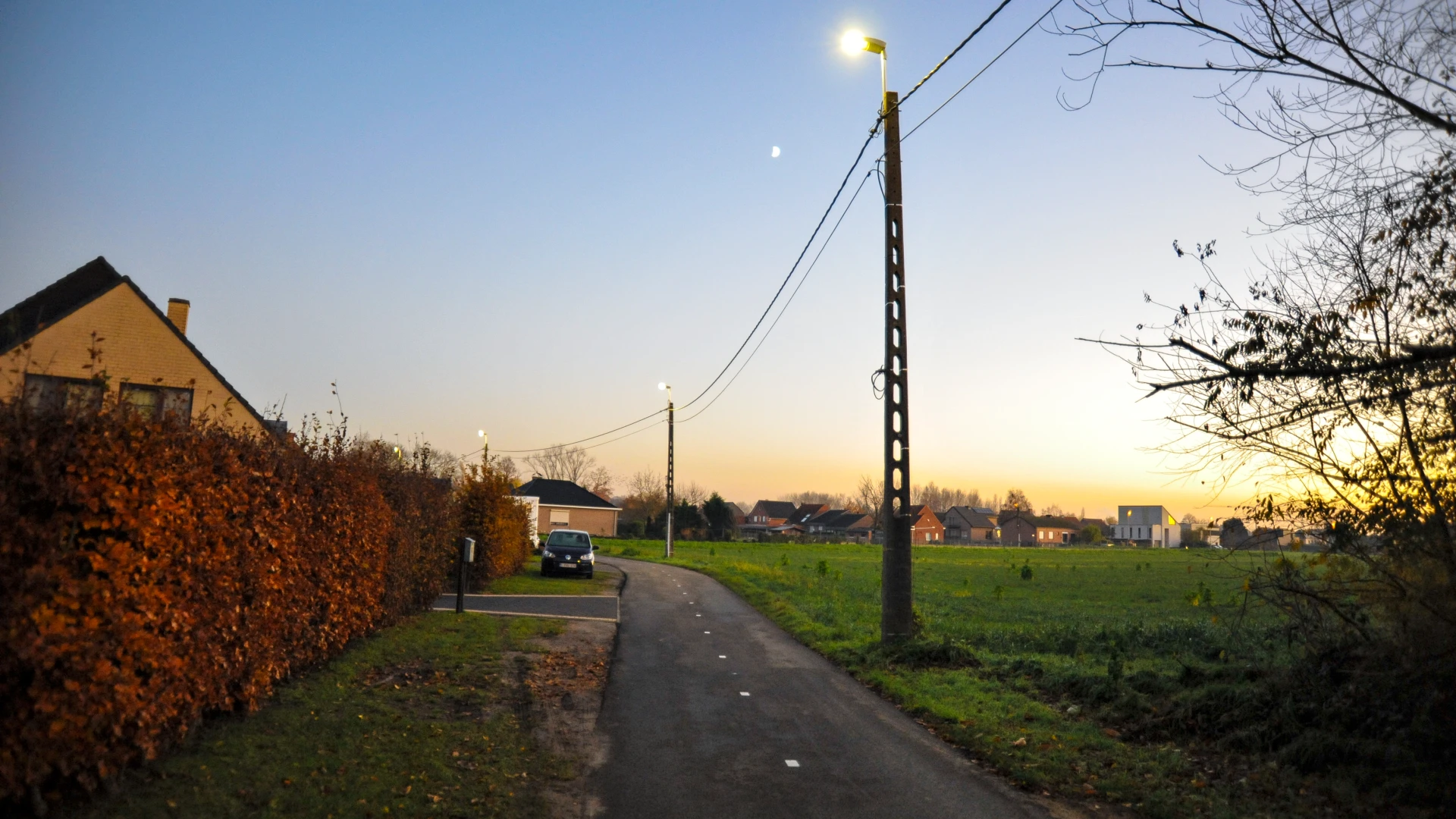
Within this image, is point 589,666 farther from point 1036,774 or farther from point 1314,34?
point 1314,34

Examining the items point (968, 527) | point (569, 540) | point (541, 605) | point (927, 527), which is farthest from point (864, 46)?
point (968, 527)

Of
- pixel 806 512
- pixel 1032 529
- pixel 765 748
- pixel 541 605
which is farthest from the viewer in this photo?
pixel 806 512

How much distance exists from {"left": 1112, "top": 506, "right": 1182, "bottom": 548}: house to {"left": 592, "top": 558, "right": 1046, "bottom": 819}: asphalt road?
123 meters

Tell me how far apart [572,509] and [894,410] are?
63045 millimetres

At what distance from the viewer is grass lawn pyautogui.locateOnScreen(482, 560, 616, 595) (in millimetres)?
21656

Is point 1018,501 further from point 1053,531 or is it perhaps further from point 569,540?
point 569,540

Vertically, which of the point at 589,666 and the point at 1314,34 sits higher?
the point at 1314,34

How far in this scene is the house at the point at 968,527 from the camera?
139 metres

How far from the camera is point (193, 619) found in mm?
5973

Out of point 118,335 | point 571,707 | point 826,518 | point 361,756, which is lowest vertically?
point 826,518

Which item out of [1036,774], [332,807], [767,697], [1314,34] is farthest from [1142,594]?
[332,807]

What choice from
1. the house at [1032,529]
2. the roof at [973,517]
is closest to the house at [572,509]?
the roof at [973,517]

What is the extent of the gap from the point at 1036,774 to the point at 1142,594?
2457 centimetres

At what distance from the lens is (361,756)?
6594 millimetres
